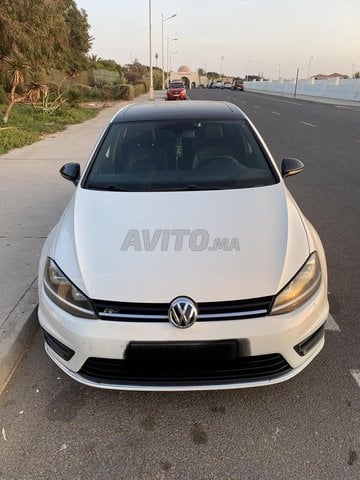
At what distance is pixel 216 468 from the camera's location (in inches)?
84.3

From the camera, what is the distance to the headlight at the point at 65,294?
2283 mm

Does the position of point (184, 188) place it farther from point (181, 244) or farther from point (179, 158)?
point (181, 244)

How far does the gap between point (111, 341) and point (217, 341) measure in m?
0.53

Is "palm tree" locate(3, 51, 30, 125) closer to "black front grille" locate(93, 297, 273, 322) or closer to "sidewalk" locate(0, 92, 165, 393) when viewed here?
"sidewalk" locate(0, 92, 165, 393)

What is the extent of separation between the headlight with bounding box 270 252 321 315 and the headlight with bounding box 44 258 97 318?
37.8 inches

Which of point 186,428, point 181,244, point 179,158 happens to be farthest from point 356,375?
point 179,158

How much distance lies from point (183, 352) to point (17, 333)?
4.86ft

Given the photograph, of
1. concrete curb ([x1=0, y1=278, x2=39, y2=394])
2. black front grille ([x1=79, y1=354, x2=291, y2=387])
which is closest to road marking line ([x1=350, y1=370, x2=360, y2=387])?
black front grille ([x1=79, y1=354, x2=291, y2=387])

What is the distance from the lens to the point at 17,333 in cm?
308

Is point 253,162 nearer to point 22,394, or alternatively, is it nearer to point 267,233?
point 267,233

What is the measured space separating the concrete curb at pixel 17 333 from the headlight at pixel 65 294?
0.71 metres

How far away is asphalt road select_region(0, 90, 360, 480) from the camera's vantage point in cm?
214

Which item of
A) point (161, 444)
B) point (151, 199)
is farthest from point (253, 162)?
point (161, 444)

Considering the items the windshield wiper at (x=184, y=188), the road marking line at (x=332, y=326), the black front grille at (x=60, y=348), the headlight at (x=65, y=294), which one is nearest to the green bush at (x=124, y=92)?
the windshield wiper at (x=184, y=188)
